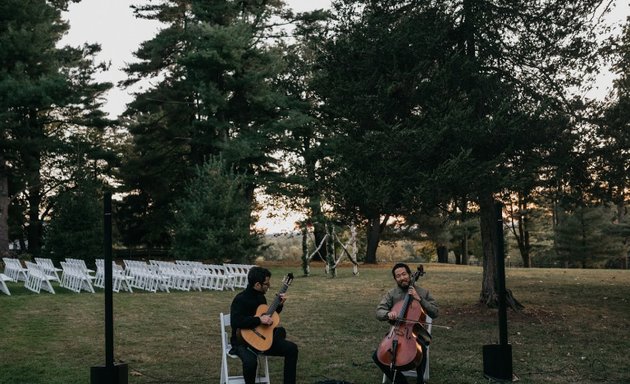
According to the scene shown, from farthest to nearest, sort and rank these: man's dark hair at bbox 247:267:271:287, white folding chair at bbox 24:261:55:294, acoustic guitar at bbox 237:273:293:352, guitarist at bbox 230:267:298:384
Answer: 1. white folding chair at bbox 24:261:55:294
2. man's dark hair at bbox 247:267:271:287
3. acoustic guitar at bbox 237:273:293:352
4. guitarist at bbox 230:267:298:384

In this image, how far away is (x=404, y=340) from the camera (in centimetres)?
661

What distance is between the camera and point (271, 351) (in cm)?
666

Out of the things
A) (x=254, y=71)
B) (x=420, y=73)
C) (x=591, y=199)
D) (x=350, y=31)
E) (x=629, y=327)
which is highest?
(x=254, y=71)

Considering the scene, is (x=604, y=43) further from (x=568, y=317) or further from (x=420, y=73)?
(x=568, y=317)

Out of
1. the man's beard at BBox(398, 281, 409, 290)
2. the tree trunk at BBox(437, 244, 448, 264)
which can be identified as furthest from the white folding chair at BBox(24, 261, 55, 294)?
the tree trunk at BBox(437, 244, 448, 264)

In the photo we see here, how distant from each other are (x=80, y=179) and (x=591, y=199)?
76.9 ft

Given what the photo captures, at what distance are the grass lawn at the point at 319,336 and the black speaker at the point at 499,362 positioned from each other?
209 mm

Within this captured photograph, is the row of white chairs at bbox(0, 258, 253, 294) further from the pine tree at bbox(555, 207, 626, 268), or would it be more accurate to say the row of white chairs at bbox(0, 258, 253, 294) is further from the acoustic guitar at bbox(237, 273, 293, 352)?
the pine tree at bbox(555, 207, 626, 268)

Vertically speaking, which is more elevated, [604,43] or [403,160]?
[604,43]

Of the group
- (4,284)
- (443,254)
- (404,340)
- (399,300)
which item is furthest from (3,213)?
(443,254)

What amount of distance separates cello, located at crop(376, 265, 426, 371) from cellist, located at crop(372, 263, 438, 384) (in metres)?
0.05

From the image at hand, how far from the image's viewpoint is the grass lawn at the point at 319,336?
8062 mm

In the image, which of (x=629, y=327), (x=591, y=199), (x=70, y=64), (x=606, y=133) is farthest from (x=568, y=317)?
(x=70, y=64)

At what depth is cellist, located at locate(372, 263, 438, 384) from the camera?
6.73 meters
